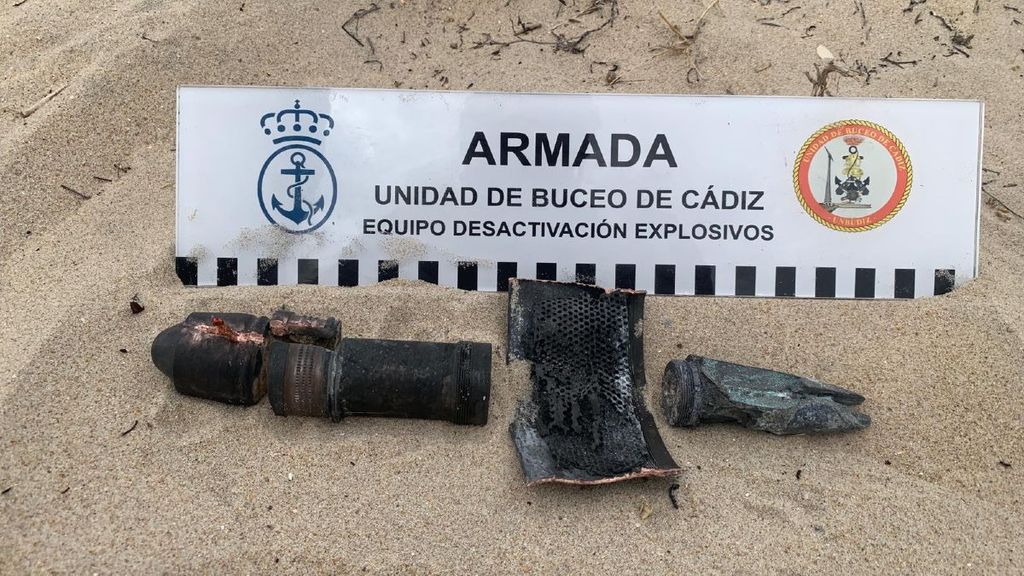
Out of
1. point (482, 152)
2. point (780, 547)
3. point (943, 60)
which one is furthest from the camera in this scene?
point (943, 60)

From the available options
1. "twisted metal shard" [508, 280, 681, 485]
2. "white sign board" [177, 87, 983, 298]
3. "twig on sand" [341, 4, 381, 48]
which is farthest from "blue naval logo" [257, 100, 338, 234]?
"twisted metal shard" [508, 280, 681, 485]

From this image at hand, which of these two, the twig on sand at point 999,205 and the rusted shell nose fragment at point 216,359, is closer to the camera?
Answer: the rusted shell nose fragment at point 216,359

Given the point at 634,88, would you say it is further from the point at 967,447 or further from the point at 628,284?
the point at 967,447

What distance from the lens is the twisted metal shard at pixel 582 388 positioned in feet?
6.51

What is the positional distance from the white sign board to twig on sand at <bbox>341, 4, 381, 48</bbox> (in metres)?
0.31

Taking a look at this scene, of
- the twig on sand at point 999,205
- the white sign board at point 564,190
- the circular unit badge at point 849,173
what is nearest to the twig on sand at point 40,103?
the white sign board at point 564,190

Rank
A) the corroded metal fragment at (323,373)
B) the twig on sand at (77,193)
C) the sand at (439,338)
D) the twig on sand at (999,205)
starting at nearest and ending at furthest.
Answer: the sand at (439,338) → the corroded metal fragment at (323,373) → the twig on sand at (77,193) → the twig on sand at (999,205)

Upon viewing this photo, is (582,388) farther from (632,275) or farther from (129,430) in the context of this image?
(129,430)

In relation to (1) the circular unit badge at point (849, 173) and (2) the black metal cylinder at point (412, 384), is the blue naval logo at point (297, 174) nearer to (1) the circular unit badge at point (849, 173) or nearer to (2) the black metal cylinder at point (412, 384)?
(2) the black metal cylinder at point (412, 384)

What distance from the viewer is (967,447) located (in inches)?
82.7

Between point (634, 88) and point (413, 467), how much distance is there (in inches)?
63.6

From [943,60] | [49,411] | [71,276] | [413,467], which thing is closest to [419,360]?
[413,467]

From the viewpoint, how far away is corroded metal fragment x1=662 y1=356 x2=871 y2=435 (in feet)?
6.71

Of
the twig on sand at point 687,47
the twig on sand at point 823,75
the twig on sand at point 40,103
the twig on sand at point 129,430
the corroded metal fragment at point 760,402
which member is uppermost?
the twig on sand at point 687,47
